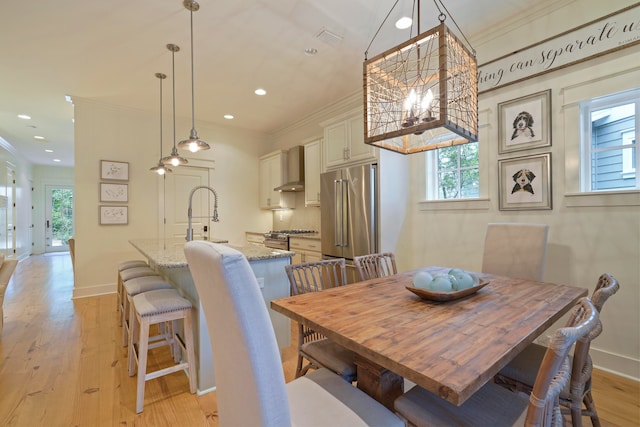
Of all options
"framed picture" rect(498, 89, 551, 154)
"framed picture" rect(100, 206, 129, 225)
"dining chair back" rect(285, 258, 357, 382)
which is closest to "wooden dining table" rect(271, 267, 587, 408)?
"dining chair back" rect(285, 258, 357, 382)

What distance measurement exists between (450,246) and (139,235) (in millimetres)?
4582

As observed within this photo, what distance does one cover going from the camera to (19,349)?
8.40 feet

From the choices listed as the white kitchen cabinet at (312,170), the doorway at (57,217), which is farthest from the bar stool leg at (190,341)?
the doorway at (57,217)

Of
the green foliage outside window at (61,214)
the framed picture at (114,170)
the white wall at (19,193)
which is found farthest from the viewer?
the green foliage outside window at (61,214)

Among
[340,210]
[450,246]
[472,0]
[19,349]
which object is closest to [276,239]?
[340,210]

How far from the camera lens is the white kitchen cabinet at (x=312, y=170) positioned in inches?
174

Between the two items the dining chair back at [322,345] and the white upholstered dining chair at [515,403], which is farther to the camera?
the dining chair back at [322,345]

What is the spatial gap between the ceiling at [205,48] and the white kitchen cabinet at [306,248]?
2142 mm

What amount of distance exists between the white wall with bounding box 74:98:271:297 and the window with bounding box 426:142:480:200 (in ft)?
12.3

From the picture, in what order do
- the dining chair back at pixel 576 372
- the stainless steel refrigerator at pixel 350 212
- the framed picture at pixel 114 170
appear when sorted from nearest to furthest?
the dining chair back at pixel 576 372 → the stainless steel refrigerator at pixel 350 212 → the framed picture at pixel 114 170

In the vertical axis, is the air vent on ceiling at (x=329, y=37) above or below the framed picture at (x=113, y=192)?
above

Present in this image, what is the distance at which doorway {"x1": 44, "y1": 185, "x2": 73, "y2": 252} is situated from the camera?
31.2 feet

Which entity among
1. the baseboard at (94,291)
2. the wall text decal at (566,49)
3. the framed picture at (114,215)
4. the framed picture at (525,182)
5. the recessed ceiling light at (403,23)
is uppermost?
the recessed ceiling light at (403,23)

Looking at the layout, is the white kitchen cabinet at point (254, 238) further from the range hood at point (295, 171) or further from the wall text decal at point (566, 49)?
the wall text decal at point (566, 49)
